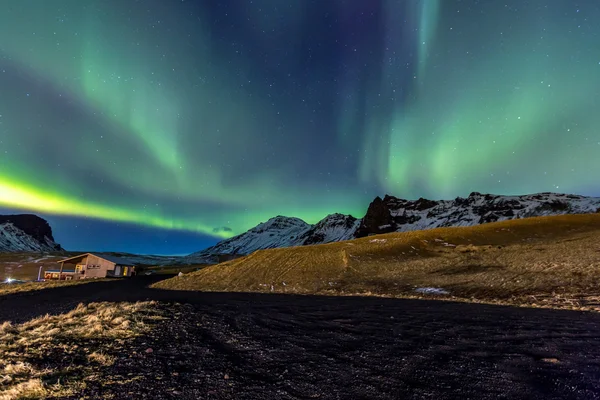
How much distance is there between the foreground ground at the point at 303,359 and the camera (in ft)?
23.6

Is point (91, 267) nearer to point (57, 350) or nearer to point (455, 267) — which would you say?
point (455, 267)

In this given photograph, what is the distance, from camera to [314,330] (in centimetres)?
1436

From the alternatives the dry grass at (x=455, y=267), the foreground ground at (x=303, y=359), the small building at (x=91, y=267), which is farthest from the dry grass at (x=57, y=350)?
the small building at (x=91, y=267)

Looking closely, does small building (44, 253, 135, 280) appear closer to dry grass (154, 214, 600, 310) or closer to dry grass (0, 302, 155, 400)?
dry grass (154, 214, 600, 310)

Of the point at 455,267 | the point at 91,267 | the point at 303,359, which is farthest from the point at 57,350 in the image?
the point at 91,267

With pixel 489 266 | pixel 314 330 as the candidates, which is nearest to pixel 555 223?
pixel 489 266

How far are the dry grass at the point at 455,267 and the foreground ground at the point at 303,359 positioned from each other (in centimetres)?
1447

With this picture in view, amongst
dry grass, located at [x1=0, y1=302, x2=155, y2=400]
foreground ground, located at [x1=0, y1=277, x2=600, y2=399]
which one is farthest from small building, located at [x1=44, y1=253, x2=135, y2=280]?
dry grass, located at [x1=0, y1=302, x2=155, y2=400]

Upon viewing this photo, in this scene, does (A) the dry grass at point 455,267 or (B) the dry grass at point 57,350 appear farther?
(A) the dry grass at point 455,267

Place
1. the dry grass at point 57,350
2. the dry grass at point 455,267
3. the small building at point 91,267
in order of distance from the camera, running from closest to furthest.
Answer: the dry grass at point 57,350, the dry grass at point 455,267, the small building at point 91,267

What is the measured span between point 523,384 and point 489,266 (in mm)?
36639

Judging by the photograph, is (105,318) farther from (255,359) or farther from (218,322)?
(255,359)

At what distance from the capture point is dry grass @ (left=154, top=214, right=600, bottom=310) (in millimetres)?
28578

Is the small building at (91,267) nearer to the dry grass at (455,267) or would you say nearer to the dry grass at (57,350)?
the dry grass at (455,267)
